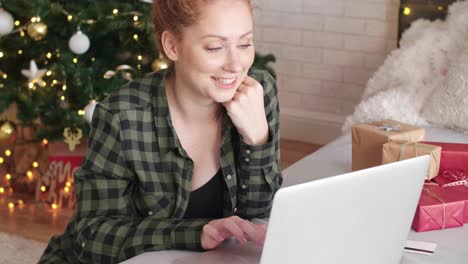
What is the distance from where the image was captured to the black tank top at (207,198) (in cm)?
170

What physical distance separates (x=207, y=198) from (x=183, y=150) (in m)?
0.14

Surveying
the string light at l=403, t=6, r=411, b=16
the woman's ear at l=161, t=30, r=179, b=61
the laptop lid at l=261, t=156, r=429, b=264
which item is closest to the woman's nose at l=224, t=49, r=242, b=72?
the woman's ear at l=161, t=30, r=179, b=61

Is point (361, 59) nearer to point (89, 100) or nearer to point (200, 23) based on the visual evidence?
point (89, 100)

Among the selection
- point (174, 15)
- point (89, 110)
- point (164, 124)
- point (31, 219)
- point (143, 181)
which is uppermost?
point (174, 15)

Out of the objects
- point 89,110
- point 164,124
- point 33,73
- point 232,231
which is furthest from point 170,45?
point 33,73

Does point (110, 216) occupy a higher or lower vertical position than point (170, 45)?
lower

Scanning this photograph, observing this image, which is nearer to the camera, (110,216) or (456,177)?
(110,216)

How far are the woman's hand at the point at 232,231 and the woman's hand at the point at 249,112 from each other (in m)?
0.22

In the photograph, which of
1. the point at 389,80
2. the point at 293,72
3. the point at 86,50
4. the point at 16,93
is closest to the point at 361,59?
the point at 293,72

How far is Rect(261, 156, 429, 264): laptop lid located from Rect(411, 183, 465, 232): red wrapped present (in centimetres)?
37

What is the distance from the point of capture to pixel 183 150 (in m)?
1.64

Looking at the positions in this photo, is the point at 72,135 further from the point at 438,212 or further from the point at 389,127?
the point at 438,212

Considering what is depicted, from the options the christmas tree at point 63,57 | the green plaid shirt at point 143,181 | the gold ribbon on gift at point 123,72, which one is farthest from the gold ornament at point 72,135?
the green plaid shirt at point 143,181

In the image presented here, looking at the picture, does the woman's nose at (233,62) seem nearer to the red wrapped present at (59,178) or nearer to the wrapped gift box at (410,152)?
the wrapped gift box at (410,152)
